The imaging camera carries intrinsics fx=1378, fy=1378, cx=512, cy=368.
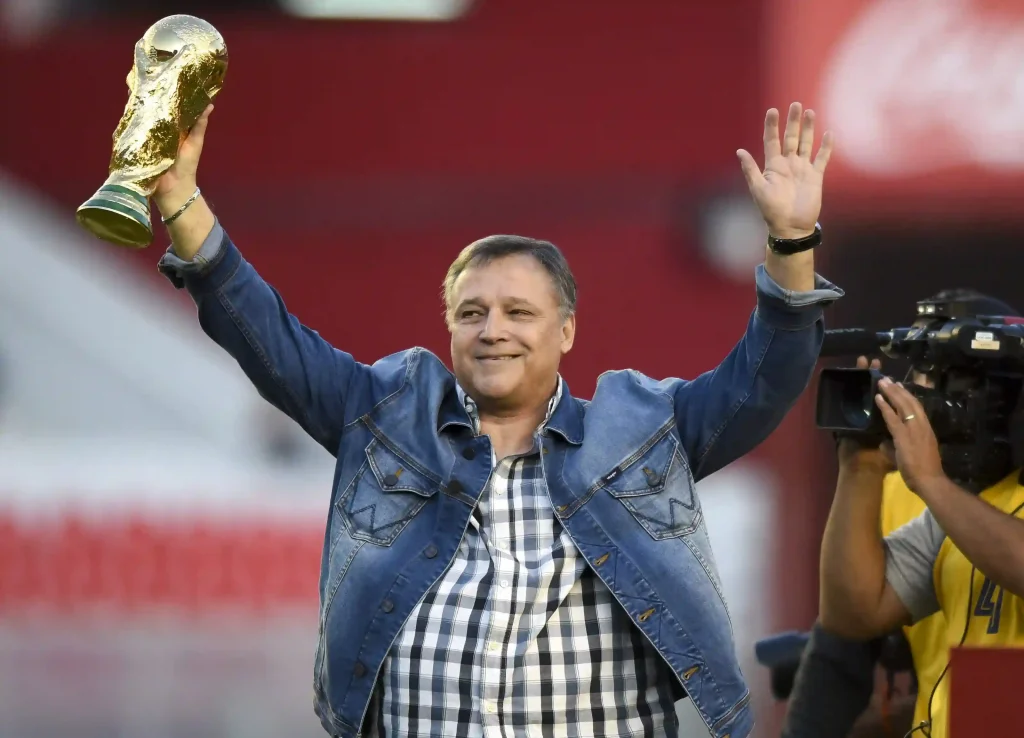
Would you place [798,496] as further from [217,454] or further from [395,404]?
[395,404]

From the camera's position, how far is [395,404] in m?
2.04

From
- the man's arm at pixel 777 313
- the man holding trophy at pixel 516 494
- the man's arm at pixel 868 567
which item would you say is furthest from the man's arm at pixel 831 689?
the man's arm at pixel 777 313

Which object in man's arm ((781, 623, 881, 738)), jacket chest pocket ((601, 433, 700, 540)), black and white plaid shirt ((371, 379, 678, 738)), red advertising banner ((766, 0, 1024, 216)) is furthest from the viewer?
red advertising banner ((766, 0, 1024, 216))

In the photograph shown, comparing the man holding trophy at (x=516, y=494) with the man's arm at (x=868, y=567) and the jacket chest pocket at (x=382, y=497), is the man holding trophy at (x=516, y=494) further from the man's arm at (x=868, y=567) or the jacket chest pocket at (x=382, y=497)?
the man's arm at (x=868, y=567)

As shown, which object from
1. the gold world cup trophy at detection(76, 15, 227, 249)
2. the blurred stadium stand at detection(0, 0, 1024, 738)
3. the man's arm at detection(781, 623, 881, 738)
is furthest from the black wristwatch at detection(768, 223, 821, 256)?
the blurred stadium stand at detection(0, 0, 1024, 738)

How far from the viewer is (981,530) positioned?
2.08 meters

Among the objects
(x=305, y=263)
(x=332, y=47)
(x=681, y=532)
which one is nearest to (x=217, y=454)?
(x=305, y=263)

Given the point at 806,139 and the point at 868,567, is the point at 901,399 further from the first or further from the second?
the point at 806,139

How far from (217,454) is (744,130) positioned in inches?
65.5

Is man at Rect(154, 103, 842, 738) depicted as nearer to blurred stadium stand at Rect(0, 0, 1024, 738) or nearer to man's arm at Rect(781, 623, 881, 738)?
man's arm at Rect(781, 623, 881, 738)

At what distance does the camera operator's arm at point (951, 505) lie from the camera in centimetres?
206

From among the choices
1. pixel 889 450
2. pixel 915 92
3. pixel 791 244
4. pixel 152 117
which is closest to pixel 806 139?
pixel 791 244

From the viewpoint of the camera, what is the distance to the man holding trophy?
187cm

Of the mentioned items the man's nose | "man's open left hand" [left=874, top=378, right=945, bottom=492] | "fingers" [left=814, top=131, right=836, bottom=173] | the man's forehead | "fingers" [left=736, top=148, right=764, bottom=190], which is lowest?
"man's open left hand" [left=874, top=378, right=945, bottom=492]
